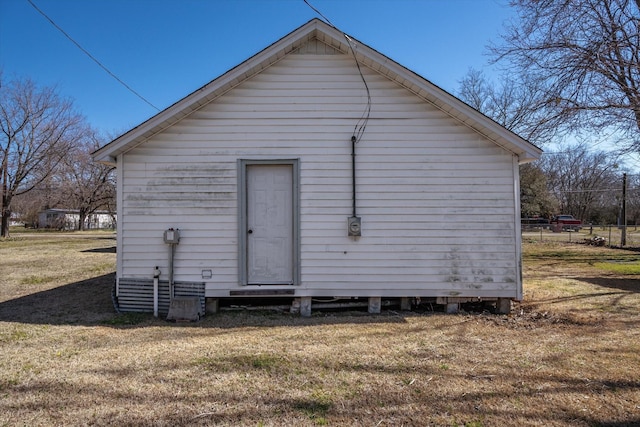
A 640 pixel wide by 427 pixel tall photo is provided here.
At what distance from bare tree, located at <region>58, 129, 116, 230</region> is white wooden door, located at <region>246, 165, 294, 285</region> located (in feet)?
96.6

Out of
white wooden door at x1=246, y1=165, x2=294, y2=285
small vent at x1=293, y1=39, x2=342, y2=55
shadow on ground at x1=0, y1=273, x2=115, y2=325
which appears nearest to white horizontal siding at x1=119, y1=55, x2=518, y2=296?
small vent at x1=293, y1=39, x2=342, y2=55

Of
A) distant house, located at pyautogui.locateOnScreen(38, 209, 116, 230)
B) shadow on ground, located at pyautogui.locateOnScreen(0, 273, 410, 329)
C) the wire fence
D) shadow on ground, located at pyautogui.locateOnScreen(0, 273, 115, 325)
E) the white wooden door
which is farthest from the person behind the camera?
distant house, located at pyautogui.locateOnScreen(38, 209, 116, 230)

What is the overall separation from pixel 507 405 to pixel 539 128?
9972 millimetres

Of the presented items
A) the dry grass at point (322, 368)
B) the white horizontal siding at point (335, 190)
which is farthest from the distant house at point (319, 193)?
the dry grass at point (322, 368)

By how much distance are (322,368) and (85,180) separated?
134 feet

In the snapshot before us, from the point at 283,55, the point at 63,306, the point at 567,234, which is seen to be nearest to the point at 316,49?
the point at 283,55

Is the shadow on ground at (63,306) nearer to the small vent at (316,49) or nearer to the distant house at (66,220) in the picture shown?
the small vent at (316,49)

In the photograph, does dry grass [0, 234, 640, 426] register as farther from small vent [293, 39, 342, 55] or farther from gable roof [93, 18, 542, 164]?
small vent [293, 39, 342, 55]

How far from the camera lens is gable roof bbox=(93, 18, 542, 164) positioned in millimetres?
5852

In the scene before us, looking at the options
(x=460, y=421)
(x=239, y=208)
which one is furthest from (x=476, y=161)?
(x=460, y=421)

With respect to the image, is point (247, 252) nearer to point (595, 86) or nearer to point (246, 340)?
point (246, 340)

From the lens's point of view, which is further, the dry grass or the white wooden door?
the white wooden door

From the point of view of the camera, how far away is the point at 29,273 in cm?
1012

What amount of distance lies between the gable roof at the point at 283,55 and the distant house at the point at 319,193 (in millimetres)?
42
